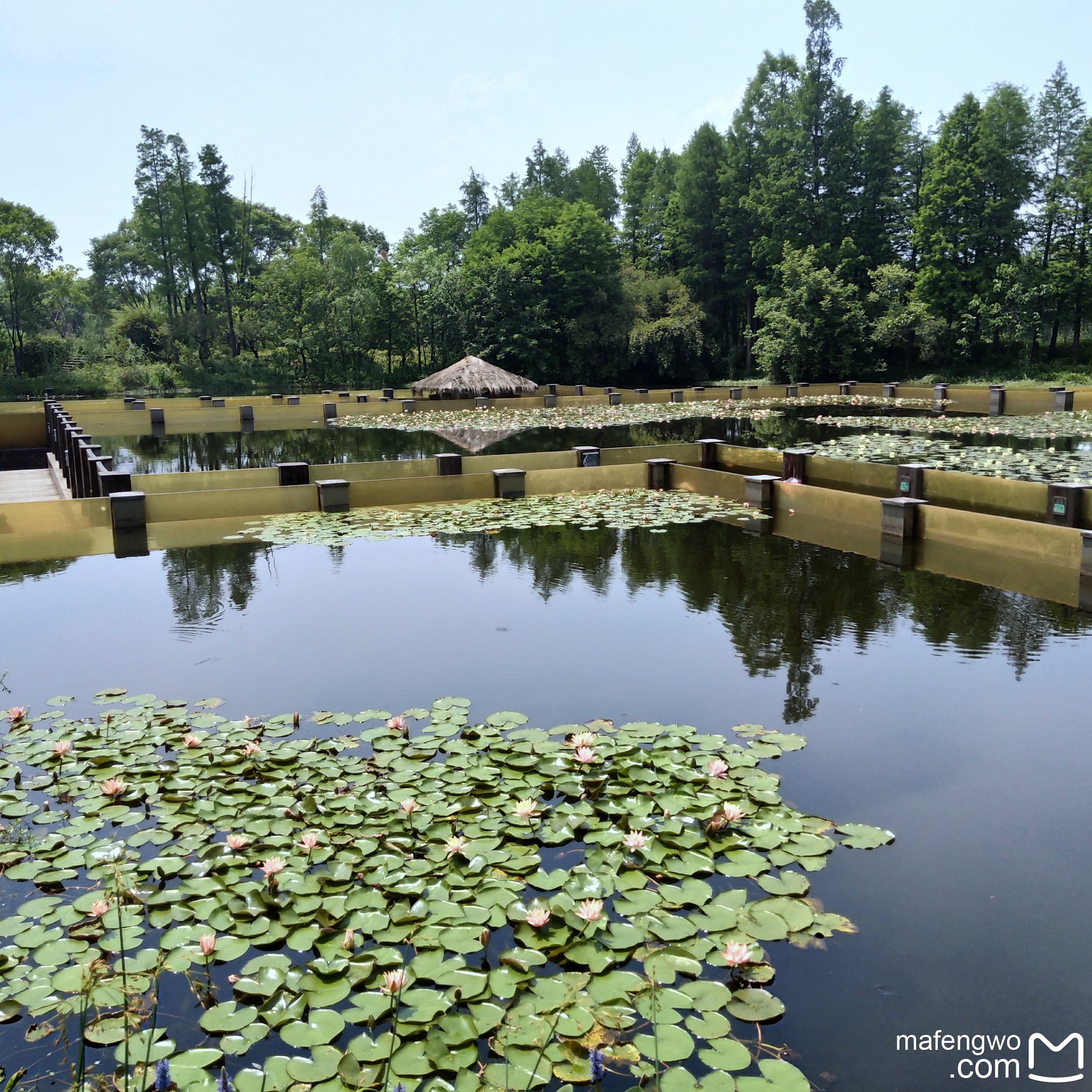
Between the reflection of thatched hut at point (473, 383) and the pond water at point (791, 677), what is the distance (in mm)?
15814

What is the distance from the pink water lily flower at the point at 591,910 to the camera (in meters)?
2.42

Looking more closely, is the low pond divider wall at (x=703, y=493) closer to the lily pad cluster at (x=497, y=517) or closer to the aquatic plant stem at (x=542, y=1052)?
the lily pad cluster at (x=497, y=517)

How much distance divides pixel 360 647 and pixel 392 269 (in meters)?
31.6

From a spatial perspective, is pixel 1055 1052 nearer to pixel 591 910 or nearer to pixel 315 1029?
pixel 591 910

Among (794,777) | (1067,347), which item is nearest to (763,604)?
(794,777)

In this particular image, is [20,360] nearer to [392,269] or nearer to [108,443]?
[392,269]

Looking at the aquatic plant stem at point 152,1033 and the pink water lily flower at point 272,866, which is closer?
the aquatic plant stem at point 152,1033

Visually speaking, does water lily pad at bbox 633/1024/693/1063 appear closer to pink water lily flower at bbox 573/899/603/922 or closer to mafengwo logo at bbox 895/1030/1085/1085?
pink water lily flower at bbox 573/899/603/922

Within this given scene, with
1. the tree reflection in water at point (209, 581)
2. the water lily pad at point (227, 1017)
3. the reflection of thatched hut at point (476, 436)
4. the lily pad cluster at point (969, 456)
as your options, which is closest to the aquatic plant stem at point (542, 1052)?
the water lily pad at point (227, 1017)

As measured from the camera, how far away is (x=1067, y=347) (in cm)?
2989

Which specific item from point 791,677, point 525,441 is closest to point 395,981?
point 791,677

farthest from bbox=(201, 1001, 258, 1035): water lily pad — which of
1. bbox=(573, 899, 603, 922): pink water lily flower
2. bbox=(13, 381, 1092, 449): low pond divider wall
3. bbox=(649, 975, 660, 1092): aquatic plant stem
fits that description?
bbox=(13, 381, 1092, 449): low pond divider wall

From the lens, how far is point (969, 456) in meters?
12.3

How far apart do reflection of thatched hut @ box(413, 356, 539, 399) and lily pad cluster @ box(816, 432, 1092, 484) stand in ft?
37.0
